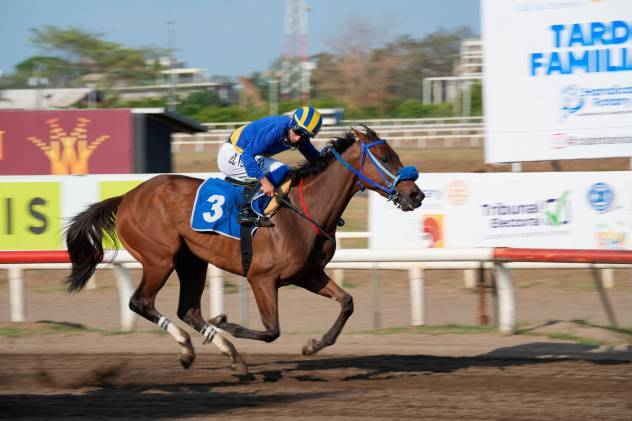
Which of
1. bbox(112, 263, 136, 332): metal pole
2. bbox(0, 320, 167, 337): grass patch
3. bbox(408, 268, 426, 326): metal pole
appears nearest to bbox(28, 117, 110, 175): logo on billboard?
bbox(0, 320, 167, 337): grass patch

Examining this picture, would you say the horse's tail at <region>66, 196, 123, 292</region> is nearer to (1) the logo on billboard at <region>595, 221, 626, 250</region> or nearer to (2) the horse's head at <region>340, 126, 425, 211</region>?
(2) the horse's head at <region>340, 126, 425, 211</region>

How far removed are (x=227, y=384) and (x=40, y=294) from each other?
20.7ft

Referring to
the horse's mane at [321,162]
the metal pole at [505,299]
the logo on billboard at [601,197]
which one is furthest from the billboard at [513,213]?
the horse's mane at [321,162]

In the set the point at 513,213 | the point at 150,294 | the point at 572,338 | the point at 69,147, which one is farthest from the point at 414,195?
the point at 69,147

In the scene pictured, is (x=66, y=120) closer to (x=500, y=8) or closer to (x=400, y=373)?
(x=500, y=8)

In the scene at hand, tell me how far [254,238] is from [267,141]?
28.8 inches

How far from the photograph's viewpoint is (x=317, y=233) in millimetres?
6609

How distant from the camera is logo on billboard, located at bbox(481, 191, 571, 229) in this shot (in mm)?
9891

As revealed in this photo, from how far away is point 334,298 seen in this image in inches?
266

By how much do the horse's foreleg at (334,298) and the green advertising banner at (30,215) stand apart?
4.31 metres

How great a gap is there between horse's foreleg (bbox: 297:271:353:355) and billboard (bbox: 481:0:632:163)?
5.84 metres

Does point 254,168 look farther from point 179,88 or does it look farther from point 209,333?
point 179,88

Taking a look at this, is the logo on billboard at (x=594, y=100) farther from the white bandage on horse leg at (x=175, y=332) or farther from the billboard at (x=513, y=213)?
the white bandage on horse leg at (x=175, y=332)

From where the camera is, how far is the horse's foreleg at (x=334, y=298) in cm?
659
